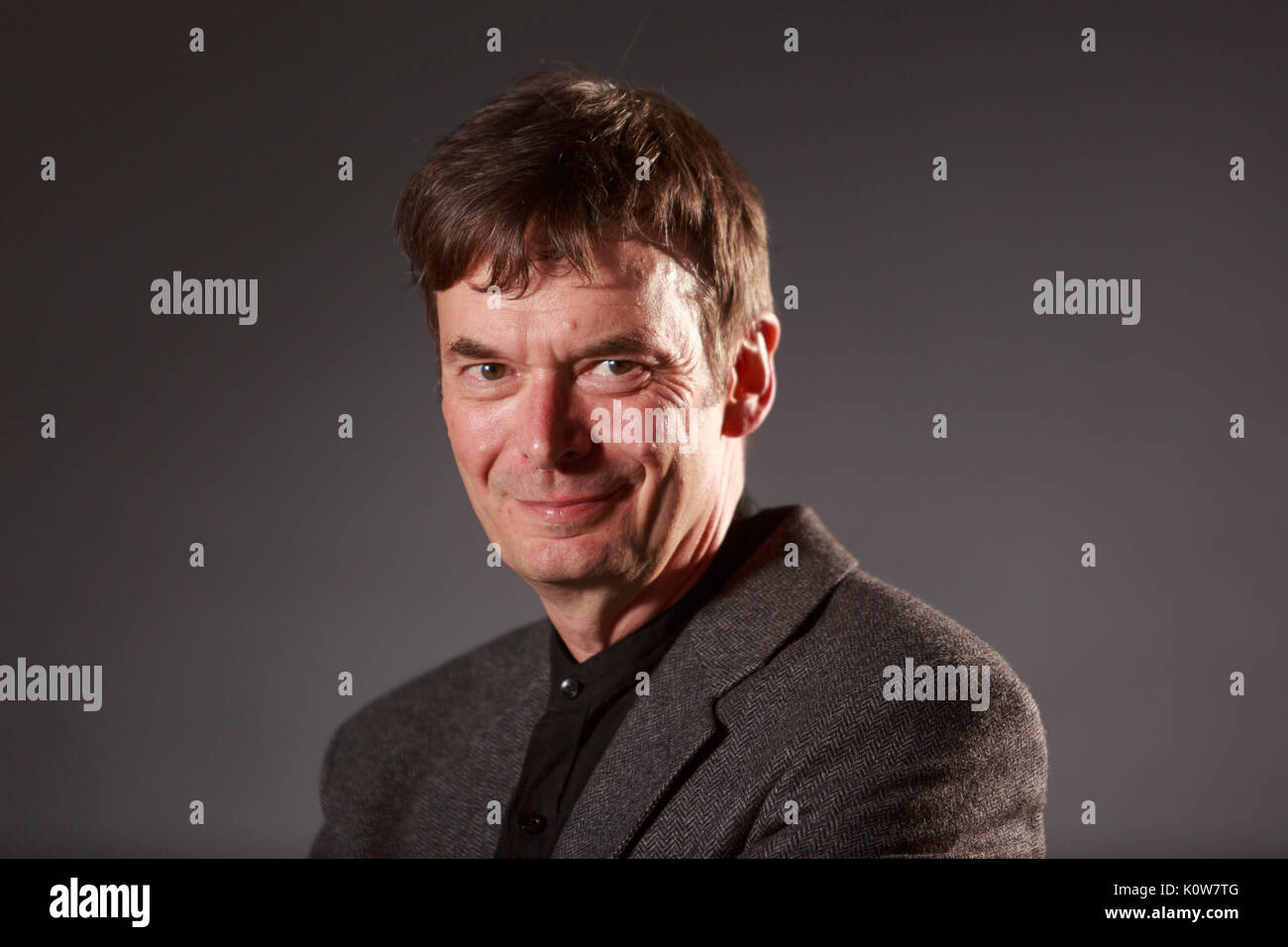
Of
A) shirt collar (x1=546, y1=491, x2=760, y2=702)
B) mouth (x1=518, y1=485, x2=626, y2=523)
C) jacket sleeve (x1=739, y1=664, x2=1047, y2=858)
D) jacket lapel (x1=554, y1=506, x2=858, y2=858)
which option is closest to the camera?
jacket sleeve (x1=739, y1=664, x2=1047, y2=858)

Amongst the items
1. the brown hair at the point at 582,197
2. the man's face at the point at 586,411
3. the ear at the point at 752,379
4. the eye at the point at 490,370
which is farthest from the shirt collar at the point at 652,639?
the eye at the point at 490,370

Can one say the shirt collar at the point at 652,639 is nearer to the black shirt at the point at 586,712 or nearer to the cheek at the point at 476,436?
the black shirt at the point at 586,712

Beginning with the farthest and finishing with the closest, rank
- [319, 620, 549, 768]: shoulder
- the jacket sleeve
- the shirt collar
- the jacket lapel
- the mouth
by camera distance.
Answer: [319, 620, 549, 768]: shoulder
the shirt collar
the mouth
the jacket lapel
the jacket sleeve

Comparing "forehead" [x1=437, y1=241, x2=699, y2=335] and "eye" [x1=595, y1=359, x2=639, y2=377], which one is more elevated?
"forehead" [x1=437, y1=241, x2=699, y2=335]

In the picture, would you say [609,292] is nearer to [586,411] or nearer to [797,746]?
[586,411]

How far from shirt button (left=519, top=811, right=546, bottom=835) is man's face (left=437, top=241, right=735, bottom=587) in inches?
16.9

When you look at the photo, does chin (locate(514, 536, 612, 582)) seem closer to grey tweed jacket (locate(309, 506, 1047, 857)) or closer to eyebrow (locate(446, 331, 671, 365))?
grey tweed jacket (locate(309, 506, 1047, 857))

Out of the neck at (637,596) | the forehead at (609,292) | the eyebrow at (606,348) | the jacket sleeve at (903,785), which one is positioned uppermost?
the forehead at (609,292)

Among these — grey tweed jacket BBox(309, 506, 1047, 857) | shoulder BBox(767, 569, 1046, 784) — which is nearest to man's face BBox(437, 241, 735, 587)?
grey tweed jacket BBox(309, 506, 1047, 857)

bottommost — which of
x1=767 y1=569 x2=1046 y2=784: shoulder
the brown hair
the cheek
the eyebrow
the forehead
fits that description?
x1=767 y1=569 x2=1046 y2=784: shoulder

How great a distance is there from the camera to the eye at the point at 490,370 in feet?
6.77

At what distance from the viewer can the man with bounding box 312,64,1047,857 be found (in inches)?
72.9
